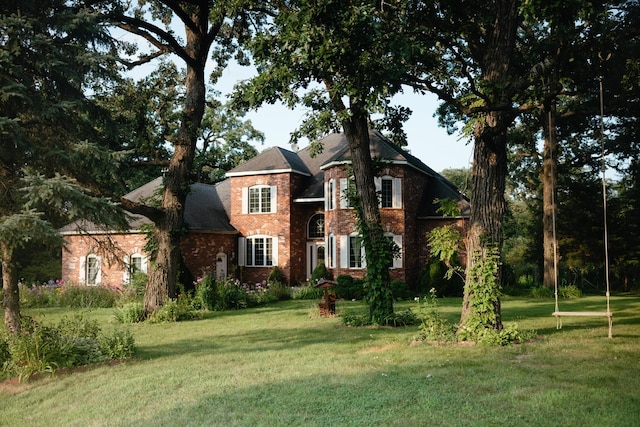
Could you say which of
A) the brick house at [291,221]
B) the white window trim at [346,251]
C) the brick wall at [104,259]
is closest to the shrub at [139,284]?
the brick house at [291,221]

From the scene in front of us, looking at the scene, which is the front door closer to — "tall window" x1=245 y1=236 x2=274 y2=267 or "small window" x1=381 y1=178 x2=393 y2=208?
"tall window" x1=245 y1=236 x2=274 y2=267

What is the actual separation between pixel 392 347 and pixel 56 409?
5.92 m

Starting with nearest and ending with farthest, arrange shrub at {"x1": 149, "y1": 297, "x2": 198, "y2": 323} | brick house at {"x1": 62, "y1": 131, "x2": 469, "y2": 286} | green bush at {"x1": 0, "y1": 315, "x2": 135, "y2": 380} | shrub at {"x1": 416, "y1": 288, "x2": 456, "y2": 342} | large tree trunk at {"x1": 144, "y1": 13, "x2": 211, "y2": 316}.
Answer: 1. green bush at {"x1": 0, "y1": 315, "x2": 135, "y2": 380}
2. shrub at {"x1": 416, "y1": 288, "x2": 456, "y2": 342}
3. shrub at {"x1": 149, "y1": 297, "x2": 198, "y2": 323}
4. large tree trunk at {"x1": 144, "y1": 13, "x2": 211, "y2": 316}
5. brick house at {"x1": 62, "y1": 131, "x2": 469, "y2": 286}

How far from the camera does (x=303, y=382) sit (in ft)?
24.4

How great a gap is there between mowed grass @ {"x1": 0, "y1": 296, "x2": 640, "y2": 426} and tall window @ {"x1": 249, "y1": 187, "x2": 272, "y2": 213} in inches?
639

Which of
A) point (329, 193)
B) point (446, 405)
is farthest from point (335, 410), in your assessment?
point (329, 193)

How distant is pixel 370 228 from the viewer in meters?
13.7

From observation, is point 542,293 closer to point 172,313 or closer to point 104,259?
point 172,313

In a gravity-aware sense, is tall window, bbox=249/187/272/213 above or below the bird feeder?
above

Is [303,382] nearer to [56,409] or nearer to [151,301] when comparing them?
[56,409]

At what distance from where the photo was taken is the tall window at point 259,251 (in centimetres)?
2739

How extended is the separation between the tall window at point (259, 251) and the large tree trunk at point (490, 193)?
1762 centimetres

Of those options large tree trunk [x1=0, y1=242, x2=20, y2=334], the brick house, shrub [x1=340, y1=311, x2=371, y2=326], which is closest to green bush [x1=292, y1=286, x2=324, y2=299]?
the brick house

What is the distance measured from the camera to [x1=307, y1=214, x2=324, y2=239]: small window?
27891 millimetres
